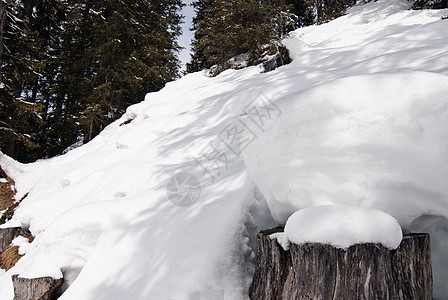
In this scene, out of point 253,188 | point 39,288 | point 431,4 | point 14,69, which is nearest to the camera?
point 253,188

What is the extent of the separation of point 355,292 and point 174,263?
1387mm

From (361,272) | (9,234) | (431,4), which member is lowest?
(9,234)

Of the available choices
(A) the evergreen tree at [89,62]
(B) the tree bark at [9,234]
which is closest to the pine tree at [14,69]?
(A) the evergreen tree at [89,62]

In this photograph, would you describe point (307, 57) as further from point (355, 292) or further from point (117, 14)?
point (117, 14)

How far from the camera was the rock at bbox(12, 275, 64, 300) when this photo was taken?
2.61 m

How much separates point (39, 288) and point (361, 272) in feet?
10.0

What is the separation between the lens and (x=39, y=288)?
262 centimetres

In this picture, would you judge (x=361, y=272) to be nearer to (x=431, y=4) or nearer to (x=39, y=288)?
(x=39, y=288)

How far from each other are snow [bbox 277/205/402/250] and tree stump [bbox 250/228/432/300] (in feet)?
0.13

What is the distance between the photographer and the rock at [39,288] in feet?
8.55

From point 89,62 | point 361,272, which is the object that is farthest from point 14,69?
point 361,272

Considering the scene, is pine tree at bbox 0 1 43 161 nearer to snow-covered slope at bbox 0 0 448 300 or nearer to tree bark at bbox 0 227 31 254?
tree bark at bbox 0 227 31 254

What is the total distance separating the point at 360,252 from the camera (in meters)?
1.33

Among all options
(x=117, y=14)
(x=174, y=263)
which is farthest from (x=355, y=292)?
(x=117, y=14)
